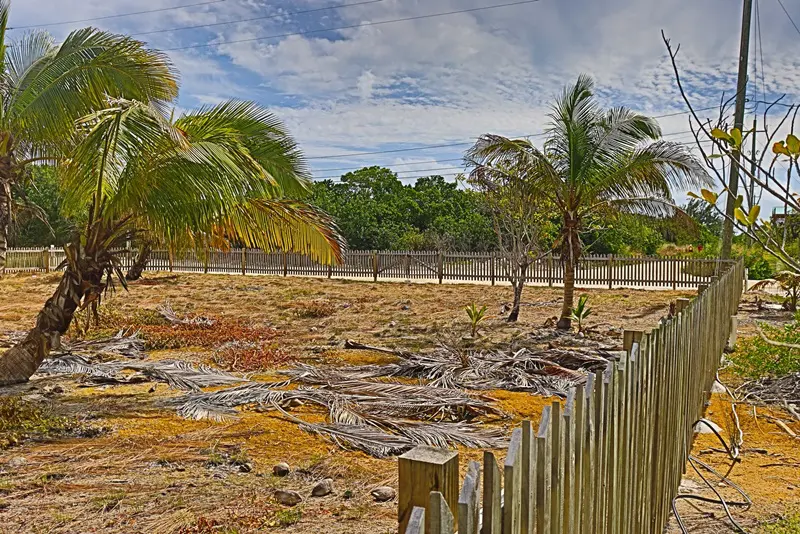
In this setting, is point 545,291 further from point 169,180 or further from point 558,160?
point 169,180

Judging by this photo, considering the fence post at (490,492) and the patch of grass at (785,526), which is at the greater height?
the fence post at (490,492)

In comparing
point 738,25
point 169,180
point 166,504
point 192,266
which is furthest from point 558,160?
point 192,266

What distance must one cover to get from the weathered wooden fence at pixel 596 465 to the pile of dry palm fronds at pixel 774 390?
9.07ft

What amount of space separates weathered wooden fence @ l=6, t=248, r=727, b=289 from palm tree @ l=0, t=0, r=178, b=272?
9708 millimetres

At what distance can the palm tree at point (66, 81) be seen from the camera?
7.95 metres

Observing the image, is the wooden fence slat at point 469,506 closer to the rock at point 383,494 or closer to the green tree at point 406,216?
the rock at point 383,494

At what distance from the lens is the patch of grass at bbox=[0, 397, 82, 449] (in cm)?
571

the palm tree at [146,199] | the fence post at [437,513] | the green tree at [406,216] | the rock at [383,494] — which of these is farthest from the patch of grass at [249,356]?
the green tree at [406,216]

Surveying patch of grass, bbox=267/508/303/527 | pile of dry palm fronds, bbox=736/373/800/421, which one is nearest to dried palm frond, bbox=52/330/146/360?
patch of grass, bbox=267/508/303/527

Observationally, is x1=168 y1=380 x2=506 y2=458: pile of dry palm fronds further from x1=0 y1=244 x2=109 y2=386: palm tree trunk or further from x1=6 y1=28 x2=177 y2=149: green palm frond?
x1=6 y1=28 x2=177 y2=149: green palm frond

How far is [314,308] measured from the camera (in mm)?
16031

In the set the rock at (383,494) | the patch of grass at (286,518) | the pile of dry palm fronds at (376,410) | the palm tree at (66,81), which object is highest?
the palm tree at (66,81)

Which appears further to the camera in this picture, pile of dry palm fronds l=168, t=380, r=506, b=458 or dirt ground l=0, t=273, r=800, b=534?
pile of dry palm fronds l=168, t=380, r=506, b=458

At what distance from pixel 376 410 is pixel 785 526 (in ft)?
12.6
